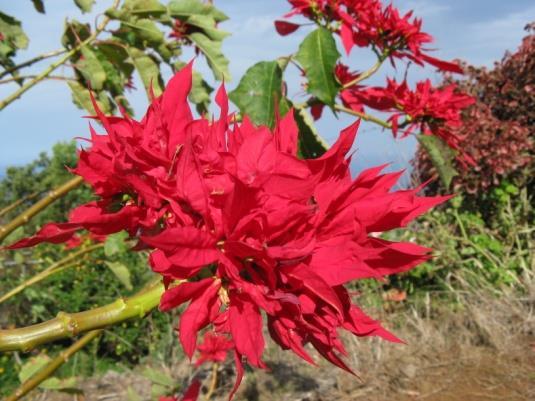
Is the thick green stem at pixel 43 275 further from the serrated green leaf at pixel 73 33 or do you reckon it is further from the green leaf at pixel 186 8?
the green leaf at pixel 186 8

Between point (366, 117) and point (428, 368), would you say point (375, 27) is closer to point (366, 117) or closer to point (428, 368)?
point (366, 117)

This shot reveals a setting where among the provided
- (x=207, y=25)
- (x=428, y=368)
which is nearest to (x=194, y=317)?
(x=207, y=25)

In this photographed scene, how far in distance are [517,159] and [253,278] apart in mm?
4513

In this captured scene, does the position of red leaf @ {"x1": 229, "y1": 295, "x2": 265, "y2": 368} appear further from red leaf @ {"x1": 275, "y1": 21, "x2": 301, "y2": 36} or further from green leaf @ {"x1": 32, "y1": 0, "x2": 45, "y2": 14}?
green leaf @ {"x1": 32, "y1": 0, "x2": 45, "y2": 14}

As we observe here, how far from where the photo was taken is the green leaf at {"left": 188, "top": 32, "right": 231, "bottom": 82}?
1.36 meters

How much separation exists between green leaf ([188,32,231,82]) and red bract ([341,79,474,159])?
13.9 inches

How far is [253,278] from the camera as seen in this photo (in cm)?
52

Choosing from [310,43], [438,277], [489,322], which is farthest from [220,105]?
[438,277]

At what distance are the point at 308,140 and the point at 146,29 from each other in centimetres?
45

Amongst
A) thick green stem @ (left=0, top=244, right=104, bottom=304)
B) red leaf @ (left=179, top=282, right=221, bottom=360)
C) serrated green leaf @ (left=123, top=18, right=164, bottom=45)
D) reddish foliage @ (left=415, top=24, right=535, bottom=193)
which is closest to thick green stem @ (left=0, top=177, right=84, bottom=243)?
thick green stem @ (left=0, top=244, right=104, bottom=304)

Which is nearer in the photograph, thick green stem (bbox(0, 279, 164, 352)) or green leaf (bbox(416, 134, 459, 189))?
thick green stem (bbox(0, 279, 164, 352))

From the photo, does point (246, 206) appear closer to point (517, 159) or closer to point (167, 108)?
point (167, 108)


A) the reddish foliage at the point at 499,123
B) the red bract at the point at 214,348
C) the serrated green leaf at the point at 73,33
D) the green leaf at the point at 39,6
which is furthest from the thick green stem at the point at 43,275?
the reddish foliage at the point at 499,123

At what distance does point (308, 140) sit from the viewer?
1.27 meters
